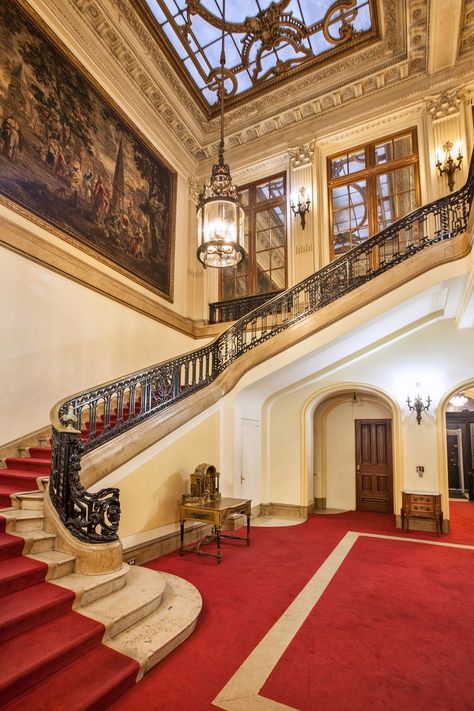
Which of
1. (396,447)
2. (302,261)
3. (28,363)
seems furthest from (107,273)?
(396,447)

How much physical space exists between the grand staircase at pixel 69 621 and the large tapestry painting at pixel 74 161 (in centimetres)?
475

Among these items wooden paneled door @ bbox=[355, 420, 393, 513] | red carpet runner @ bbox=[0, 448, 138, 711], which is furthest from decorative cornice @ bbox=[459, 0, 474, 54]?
red carpet runner @ bbox=[0, 448, 138, 711]

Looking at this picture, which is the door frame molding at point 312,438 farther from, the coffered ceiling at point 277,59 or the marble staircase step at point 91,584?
the coffered ceiling at point 277,59

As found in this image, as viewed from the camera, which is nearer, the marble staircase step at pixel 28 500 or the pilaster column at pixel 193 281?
the marble staircase step at pixel 28 500

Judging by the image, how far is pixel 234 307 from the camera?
9.95 m

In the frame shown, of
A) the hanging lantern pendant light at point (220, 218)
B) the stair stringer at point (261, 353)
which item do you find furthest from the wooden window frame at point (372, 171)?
the hanging lantern pendant light at point (220, 218)

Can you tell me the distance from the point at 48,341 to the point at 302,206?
6385 mm

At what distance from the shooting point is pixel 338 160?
9.64m

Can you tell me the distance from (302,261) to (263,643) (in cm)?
765

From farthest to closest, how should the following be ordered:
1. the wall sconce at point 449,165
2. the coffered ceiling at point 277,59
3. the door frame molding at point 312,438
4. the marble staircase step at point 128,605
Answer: the wall sconce at point 449,165 < the coffered ceiling at point 277,59 < the door frame molding at point 312,438 < the marble staircase step at point 128,605

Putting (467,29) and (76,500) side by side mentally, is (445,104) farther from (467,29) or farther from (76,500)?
(76,500)

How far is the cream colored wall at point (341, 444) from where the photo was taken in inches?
344

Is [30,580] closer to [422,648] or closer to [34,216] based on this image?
[422,648]

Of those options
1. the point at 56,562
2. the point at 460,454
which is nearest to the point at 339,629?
the point at 56,562
